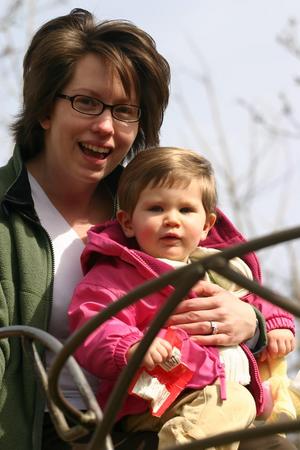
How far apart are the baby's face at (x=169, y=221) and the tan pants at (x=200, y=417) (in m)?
0.43

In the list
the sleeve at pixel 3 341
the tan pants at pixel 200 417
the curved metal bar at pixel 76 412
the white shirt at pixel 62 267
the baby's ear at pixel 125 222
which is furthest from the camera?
the baby's ear at pixel 125 222

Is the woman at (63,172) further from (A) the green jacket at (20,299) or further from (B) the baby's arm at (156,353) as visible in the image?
(B) the baby's arm at (156,353)

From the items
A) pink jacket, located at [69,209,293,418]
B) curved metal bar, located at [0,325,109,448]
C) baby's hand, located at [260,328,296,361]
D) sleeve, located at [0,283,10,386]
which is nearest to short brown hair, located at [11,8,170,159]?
→ pink jacket, located at [69,209,293,418]

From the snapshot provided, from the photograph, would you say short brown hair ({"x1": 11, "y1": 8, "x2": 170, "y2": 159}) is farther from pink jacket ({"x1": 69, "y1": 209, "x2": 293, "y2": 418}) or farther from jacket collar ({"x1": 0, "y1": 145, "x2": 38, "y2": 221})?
pink jacket ({"x1": 69, "y1": 209, "x2": 293, "y2": 418})

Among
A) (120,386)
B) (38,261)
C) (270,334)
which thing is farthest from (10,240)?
(120,386)

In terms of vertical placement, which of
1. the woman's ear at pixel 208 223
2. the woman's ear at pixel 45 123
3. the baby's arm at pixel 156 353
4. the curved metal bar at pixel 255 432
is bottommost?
the baby's arm at pixel 156 353

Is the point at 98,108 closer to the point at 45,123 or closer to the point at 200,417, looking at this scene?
the point at 45,123

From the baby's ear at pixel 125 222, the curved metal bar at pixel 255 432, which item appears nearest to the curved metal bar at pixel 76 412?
the curved metal bar at pixel 255 432

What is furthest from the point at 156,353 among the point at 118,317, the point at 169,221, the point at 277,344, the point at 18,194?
the point at 18,194

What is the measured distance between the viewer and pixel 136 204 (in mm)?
3354

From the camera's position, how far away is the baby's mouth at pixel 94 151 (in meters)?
3.51

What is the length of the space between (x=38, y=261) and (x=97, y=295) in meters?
0.29

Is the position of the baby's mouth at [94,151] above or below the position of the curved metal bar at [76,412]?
above

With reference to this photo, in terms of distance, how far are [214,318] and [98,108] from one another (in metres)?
0.77
